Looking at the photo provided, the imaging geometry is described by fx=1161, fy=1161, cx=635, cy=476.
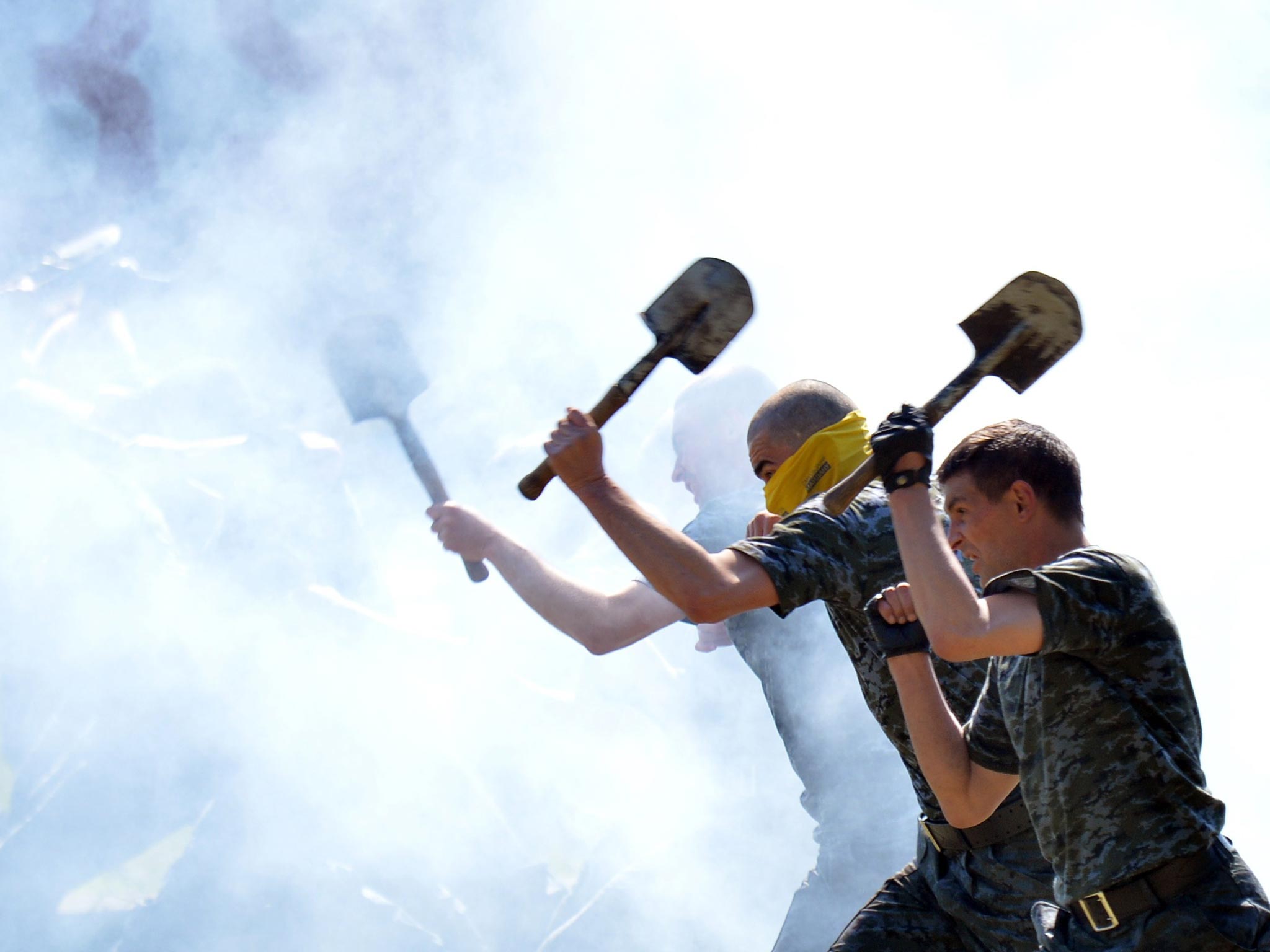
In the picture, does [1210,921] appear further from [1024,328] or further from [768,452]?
[768,452]

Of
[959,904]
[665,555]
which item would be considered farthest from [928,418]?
[959,904]

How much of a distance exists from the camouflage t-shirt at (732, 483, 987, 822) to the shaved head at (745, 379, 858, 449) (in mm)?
316

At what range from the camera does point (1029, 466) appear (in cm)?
157

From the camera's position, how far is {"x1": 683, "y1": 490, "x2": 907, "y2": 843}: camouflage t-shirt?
341 centimetres

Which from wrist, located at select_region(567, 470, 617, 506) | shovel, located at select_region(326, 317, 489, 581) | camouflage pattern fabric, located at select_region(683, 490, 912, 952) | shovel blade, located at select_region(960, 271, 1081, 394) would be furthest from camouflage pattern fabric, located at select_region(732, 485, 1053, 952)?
shovel, located at select_region(326, 317, 489, 581)

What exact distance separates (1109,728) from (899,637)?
33cm

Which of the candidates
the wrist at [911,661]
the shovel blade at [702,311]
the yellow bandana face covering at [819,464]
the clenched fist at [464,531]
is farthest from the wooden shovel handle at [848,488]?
the clenched fist at [464,531]

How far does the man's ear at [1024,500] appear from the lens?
156 centimetres

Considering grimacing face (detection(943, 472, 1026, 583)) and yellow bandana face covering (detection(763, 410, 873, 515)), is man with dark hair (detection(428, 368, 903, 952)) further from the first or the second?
grimacing face (detection(943, 472, 1026, 583))

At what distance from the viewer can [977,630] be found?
1352mm

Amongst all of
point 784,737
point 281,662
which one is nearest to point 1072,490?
point 784,737

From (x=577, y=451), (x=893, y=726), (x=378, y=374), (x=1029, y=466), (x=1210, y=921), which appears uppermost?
(x=378, y=374)

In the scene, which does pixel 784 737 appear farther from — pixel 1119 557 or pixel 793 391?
pixel 1119 557

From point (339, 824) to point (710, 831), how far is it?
1.69 metres
